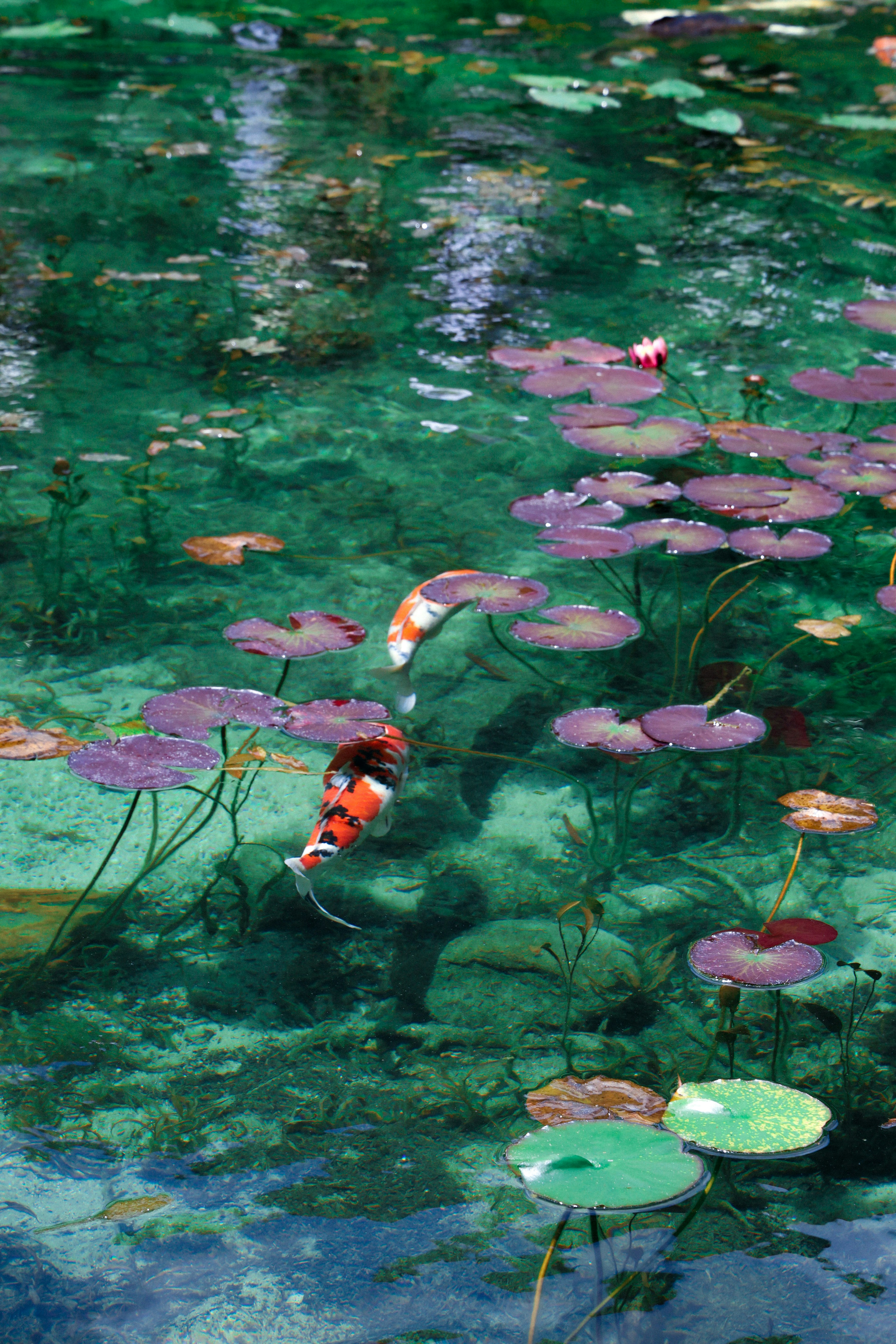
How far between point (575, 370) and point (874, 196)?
2.67 m

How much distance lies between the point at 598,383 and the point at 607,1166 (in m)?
2.67

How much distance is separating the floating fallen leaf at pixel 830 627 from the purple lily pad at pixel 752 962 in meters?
0.98

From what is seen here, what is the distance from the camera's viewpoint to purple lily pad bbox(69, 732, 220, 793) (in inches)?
79.4

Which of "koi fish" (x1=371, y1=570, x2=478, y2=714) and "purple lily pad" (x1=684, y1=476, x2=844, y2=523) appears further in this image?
"purple lily pad" (x1=684, y1=476, x2=844, y2=523)

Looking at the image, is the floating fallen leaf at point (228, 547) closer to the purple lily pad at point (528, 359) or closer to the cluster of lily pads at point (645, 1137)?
the purple lily pad at point (528, 359)

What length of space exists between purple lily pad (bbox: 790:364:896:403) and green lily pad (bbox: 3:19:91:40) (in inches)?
251

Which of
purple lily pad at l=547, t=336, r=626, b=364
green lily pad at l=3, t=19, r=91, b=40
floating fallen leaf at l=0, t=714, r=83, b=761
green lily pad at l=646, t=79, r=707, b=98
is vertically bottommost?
floating fallen leaf at l=0, t=714, r=83, b=761

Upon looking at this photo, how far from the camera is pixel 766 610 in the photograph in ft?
9.75

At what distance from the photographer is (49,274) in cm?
472

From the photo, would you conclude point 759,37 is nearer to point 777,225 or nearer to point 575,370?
point 777,225

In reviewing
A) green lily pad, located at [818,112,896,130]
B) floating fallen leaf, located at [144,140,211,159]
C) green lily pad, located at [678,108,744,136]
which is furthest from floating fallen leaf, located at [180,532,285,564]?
green lily pad, located at [818,112,896,130]

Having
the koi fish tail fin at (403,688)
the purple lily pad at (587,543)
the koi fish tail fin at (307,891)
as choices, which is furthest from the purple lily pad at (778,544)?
the koi fish tail fin at (307,891)

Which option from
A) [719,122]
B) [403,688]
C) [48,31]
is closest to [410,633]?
[403,688]

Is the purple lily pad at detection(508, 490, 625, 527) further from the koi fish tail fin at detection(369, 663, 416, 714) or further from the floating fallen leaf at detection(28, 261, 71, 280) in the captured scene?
the floating fallen leaf at detection(28, 261, 71, 280)
